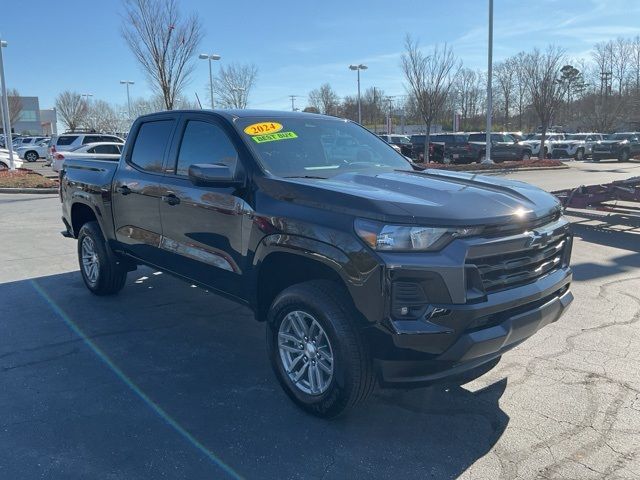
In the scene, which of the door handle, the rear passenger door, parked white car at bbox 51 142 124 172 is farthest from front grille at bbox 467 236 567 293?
parked white car at bbox 51 142 124 172

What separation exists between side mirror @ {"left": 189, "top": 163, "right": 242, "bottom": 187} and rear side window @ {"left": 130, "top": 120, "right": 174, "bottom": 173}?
1.19 metres

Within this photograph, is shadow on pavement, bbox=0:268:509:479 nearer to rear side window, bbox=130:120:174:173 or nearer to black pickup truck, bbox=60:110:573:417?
black pickup truck, bbox=60:110:573:417

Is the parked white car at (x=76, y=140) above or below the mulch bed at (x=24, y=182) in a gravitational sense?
above

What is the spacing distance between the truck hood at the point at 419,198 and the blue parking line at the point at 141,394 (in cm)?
A: 154

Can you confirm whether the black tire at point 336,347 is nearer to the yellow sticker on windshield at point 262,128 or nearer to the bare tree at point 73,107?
the yellow sticker on windshield at point 262,128

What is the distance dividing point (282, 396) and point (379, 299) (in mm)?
1280

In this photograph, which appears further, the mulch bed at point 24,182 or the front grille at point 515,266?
the mulch bed at point 24,182

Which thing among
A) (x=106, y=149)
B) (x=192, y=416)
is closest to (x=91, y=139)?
(x=106, y=149)

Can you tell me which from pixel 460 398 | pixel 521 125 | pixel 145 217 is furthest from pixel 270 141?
pixel 521 125

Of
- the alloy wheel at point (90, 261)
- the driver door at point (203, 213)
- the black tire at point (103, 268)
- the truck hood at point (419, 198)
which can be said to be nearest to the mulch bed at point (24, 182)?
the alloy wheel at point (90, 261)

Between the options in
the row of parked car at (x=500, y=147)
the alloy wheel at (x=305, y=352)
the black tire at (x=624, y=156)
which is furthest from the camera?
the black tire at (x=624, y=156)

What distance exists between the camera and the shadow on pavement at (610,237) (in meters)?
7.00

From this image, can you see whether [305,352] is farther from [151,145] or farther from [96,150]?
[96,150]

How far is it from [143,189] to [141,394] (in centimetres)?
194
